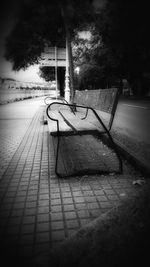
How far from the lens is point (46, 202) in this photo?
2.74 metres

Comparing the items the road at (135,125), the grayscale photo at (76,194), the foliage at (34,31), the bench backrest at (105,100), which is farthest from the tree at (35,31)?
the bench backrest at (105,100)

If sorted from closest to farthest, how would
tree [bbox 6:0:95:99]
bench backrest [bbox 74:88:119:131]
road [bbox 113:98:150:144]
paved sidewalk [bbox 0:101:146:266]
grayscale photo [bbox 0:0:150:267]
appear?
grayscale photo [bbox 0:0:150:267], paved sidewalk [bbox 0:101:146:266], bench backrest [bbox 74:88:119:131], road [bbox 113:98:150:144], tree [bbox 6:0:95:99]

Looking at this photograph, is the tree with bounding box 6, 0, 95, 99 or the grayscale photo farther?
the tree with bounding box 6, 0, 95, 99

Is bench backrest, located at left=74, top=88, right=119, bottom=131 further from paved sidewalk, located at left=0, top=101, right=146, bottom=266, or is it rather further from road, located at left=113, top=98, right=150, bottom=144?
road, located at left=113, top=98, right=150, bottom=144

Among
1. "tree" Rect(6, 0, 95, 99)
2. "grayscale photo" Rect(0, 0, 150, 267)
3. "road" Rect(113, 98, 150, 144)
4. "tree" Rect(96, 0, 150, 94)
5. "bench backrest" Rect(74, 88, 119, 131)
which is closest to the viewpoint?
"grayscale photo" Rect(0, 0, 150, 267)

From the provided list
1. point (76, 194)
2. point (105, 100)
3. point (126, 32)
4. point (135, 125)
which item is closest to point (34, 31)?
point (126, 32)

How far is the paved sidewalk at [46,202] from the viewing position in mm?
2076

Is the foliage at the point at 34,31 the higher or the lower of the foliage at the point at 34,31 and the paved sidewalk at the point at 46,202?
the higher

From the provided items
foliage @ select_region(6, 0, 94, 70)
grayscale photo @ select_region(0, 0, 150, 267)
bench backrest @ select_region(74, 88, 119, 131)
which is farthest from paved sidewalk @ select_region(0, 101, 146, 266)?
foliage @ select_region(6, 0, 94, 70)

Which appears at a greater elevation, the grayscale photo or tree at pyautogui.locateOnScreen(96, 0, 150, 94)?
tree at pyautogui.locateOnScreen(96, 0, 150, 94)

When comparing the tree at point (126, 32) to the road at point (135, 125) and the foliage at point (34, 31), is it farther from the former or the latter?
the road at point (135, 125)

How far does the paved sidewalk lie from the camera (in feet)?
6.81

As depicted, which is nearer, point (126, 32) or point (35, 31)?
point (35, 31)

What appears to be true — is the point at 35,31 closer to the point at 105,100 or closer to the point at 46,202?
the point at 105,100
